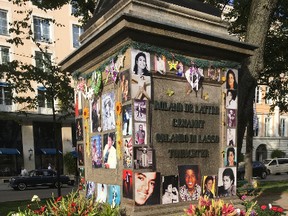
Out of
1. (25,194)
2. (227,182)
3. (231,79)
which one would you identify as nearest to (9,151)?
(25,194)

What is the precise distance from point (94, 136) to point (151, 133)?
1301 millimetres

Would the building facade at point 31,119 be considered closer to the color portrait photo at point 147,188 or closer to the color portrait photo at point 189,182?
the color portrait photo at point 189,182

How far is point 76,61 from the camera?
19.8 feet

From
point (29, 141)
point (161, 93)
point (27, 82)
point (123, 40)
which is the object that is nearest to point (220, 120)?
point (161, 93)

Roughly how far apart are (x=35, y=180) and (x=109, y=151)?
23594 millimetres

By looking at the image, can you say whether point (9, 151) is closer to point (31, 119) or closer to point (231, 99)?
point (31, 119)

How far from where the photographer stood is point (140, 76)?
4.79 metres

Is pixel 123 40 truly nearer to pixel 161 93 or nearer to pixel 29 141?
pixel 161 93

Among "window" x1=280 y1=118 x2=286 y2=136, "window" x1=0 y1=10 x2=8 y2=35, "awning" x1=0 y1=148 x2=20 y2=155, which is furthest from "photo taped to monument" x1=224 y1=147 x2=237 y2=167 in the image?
"window" x1=280 y1=118 x2=286 y2=136

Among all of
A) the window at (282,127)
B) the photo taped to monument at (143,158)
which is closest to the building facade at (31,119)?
the photo taped to monument at (143,158)

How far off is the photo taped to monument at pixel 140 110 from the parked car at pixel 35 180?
23.9 metres

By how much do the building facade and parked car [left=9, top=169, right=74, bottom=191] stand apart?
8336mm

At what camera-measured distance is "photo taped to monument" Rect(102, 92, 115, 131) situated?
524cm

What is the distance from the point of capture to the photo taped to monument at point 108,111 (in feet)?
17.2
